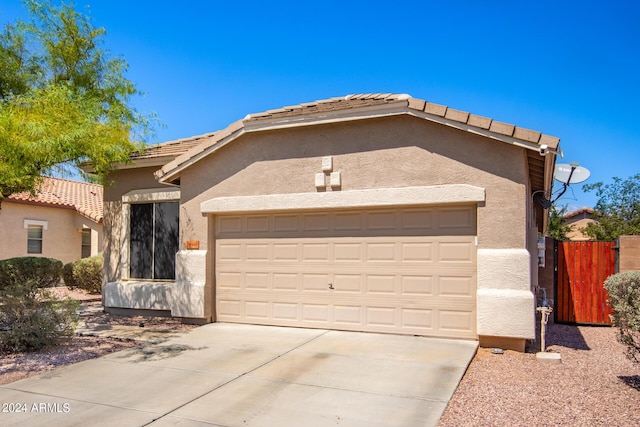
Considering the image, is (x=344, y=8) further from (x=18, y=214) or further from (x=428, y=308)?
(x=18, y=214)

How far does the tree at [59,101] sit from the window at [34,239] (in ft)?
40.3

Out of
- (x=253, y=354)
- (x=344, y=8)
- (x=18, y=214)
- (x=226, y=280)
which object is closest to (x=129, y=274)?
(x=226, y=280)

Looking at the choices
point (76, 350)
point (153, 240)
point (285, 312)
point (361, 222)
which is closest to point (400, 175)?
point (361, 222)

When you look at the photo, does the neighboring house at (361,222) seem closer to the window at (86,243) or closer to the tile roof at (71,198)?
the tile roof at (71,198)

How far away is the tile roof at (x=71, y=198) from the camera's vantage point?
21484 millimetres

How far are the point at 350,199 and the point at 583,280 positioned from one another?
251 inches

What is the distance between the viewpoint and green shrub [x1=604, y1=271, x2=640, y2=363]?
5793mm

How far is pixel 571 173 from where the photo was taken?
35.3 feet

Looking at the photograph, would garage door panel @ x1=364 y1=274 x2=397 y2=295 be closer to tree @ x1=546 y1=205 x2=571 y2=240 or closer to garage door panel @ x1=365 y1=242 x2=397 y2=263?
garage door panel @ x1=365 y1=242 x2=397 y2=263

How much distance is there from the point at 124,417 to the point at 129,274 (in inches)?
297

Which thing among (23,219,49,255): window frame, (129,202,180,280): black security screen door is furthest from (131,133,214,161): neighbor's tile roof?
(23,219,49,255): window frame

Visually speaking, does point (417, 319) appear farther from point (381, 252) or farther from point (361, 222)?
point (361, 222)

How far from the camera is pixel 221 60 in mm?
16609

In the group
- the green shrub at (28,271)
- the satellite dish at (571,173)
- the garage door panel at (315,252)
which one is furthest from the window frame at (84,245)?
the satellite dish at (571,173)
